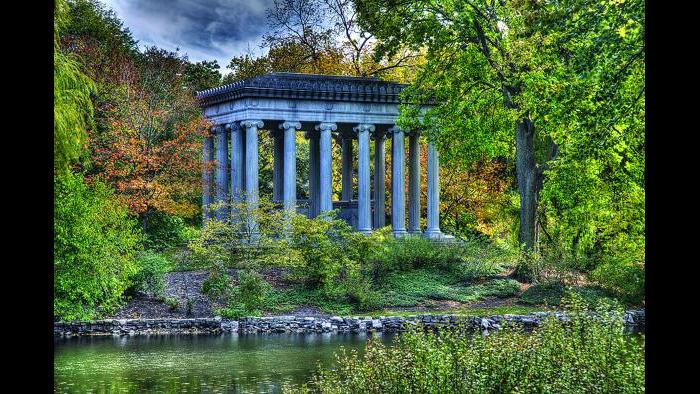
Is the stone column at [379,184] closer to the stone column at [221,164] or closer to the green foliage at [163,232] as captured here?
the stone column at [221,164]

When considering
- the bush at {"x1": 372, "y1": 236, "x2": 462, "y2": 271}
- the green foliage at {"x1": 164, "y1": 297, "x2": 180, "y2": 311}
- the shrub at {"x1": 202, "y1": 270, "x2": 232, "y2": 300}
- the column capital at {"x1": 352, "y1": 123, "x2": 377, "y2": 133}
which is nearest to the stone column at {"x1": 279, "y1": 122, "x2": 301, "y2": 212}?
the column capital at {"x1": 352, "y1": 123, "x2": 377, "y2": 133}

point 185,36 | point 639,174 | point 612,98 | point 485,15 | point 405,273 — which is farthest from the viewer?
point 185,36

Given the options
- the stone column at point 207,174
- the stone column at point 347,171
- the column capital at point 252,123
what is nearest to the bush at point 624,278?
the column capital at point 252,123

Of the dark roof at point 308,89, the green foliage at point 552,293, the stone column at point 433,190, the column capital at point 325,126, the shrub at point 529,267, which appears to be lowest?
the green foliage at point 552,293

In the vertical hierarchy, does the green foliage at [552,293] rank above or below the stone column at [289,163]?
below

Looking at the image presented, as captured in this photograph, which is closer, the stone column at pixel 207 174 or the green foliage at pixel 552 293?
the green foliage at pixel 552 293

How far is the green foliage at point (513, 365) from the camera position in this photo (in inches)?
427

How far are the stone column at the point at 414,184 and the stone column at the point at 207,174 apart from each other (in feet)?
33.5

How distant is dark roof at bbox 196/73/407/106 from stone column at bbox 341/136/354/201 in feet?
18.5

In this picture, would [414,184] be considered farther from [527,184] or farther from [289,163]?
[527,184]
